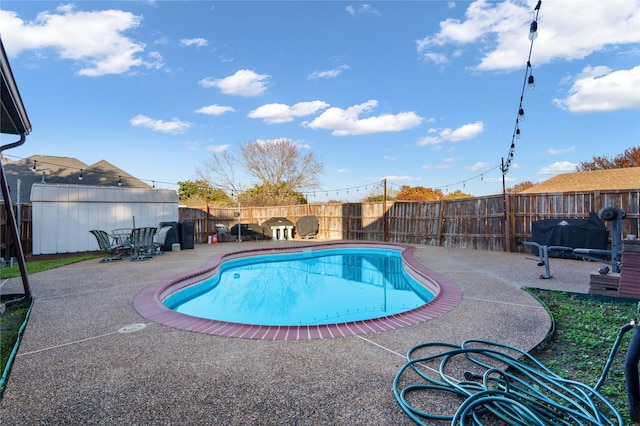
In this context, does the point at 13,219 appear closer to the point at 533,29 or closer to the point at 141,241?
the point at 141,241

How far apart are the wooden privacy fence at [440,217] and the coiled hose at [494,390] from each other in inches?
317

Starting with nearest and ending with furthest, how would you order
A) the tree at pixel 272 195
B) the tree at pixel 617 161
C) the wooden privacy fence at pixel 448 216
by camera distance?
the wooden privacy fence at pixel 448 216 → the tree at pixel 617 161 → the tree at pixel 272 195

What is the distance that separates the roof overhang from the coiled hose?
166 inches

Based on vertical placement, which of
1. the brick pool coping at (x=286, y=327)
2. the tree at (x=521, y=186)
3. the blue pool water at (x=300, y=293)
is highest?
the tree at (x=521, y=186)

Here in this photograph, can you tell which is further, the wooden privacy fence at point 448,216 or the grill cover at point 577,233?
the wooden privacy fence at point 448,216

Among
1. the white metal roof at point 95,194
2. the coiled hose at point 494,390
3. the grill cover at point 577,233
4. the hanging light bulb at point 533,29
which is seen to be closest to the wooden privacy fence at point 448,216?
the grill cover at point 577,233

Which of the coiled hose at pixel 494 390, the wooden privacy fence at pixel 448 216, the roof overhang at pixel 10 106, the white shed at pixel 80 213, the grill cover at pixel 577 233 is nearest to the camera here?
Result: the coiled hose at pixel 494 390

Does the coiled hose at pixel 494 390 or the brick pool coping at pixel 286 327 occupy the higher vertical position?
the coiled hose at pixel 494 390

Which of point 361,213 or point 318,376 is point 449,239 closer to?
point 361,213

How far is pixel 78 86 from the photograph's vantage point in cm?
1171

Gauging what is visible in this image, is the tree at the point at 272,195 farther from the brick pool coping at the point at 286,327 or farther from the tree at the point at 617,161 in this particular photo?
the tree at the point at 617,161

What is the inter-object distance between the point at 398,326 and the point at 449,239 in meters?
9.32

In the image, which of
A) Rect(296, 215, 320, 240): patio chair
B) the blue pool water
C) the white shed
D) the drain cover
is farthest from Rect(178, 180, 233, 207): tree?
the drain cover

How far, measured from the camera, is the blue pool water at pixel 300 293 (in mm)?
4695
